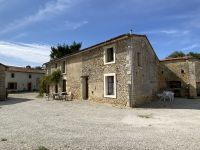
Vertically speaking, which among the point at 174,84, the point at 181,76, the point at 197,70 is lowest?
the point at 174,84

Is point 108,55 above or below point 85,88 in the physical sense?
above

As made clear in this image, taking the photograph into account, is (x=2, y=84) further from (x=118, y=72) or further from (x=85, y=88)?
→ (x=118, y=72)

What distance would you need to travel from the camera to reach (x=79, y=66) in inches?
834

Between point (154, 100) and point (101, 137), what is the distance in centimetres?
→ 1185

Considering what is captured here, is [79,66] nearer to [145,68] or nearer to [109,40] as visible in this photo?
[109,40]

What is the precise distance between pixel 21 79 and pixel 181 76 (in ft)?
110

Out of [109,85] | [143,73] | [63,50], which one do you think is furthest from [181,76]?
[63,50]

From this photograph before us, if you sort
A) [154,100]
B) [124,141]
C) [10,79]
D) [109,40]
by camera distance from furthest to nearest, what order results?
[10,79] < [154,100] < [109,40] < [124,141]

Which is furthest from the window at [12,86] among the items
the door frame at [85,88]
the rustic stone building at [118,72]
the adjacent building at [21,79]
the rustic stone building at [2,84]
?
the door frame at [85,88]

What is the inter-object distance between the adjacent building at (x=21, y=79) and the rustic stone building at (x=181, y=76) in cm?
3069

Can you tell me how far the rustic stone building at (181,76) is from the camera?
20859mm

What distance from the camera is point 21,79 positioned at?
145ft

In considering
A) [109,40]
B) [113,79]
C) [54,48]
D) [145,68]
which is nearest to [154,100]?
[145,68]

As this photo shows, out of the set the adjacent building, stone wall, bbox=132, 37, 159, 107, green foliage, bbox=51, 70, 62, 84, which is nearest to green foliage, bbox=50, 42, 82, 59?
the adjacent building
